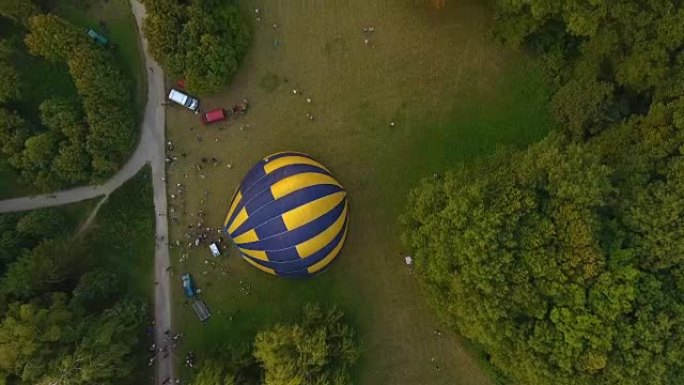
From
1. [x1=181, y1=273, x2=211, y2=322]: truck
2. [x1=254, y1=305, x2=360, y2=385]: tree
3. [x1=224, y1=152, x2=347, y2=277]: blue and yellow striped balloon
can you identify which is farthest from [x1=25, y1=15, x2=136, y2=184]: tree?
[x1=254, y1=305, x2=360, y2=385]: tree

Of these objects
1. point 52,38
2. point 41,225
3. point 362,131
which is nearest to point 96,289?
point 41,225

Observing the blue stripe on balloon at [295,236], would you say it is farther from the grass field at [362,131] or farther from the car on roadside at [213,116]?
the car on roadside at [213,116]

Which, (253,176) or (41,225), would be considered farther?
(41,225)

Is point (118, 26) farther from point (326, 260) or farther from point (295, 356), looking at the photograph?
point (295, 356)

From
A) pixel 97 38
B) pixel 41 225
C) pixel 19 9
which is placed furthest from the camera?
pixel 97 38

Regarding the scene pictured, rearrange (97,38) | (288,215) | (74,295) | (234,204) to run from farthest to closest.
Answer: (97,38) → (234,204) → (74,295) → (288,215)

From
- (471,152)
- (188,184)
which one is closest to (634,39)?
(471,152)
